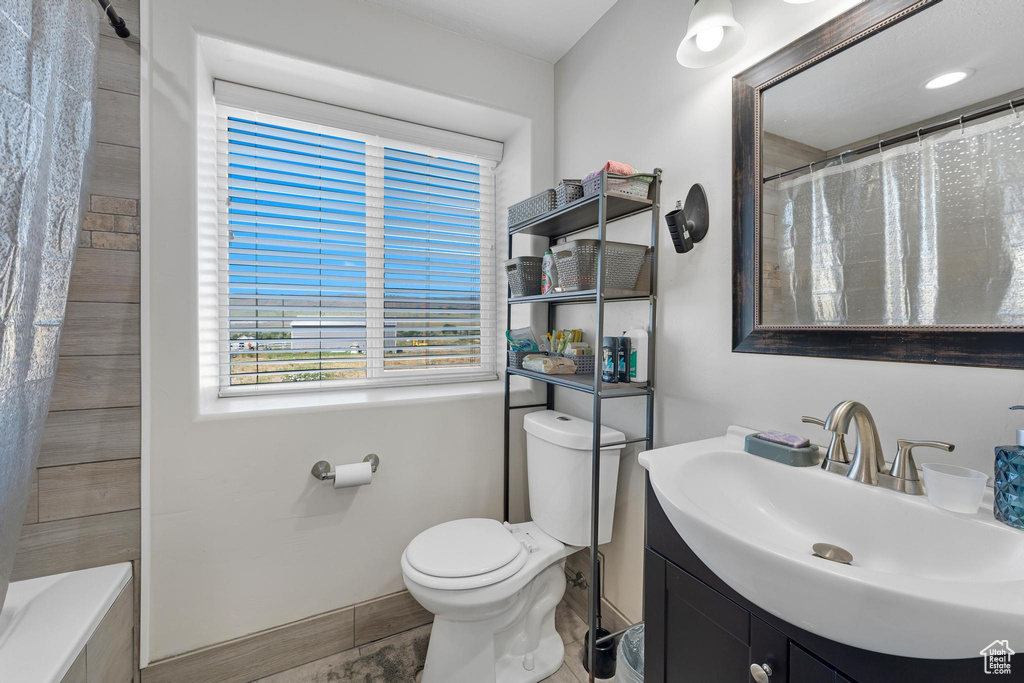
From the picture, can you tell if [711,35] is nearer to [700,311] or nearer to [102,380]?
[700,311]

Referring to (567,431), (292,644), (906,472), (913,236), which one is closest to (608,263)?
(567,431)

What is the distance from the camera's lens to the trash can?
1137 mm

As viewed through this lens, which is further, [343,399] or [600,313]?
[343,399]

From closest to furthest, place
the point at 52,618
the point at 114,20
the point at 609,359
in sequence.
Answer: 1. the point at 52,618
2. the point at 114,20
3. the point at 609,359

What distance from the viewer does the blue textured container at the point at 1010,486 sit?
605mm

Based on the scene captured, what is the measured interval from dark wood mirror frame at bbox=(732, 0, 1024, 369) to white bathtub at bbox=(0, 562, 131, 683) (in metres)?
1.72

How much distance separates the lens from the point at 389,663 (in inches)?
58.7

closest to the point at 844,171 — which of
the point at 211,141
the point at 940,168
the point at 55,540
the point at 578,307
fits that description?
the point at 940,168

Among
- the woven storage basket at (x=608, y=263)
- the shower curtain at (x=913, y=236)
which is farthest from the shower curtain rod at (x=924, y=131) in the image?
the woven storage basket at (x=608, y=263)

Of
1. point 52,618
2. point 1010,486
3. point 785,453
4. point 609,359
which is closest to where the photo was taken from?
point 1010,486

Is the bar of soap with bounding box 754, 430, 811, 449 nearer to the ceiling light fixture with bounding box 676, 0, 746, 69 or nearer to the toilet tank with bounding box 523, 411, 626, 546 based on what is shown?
the toilet tank with bounding box 523, 411, 626, 546

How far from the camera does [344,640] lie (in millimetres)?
1559

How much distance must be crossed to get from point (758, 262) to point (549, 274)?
67 centimetres

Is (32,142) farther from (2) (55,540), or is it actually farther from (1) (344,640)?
(1) (344,640)
